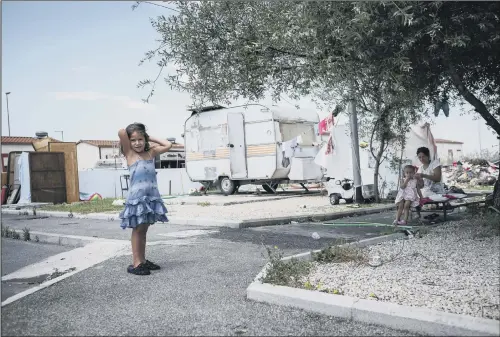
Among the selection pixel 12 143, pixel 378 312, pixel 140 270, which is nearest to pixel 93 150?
pixel 12 143

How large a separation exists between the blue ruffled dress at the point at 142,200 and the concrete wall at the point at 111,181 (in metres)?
18.5

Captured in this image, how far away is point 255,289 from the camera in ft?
13.9

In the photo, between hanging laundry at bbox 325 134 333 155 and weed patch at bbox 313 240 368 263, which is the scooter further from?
weed patch at bbox 313 240 368 263

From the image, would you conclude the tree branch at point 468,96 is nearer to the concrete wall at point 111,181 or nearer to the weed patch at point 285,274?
the weed patch at point 285,274

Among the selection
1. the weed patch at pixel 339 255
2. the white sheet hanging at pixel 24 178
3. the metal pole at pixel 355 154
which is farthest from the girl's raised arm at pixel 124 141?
the white sheet hanging at pixel 24 178

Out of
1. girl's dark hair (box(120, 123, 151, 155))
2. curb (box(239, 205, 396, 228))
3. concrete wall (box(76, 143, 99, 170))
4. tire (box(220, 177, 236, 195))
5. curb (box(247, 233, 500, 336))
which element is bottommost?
curb (box(247, 233, 500, 336))

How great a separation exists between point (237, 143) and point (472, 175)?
12216 millimetres

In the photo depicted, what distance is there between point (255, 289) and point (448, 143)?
51676mm

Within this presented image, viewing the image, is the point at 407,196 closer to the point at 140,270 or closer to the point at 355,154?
the point at 355,154

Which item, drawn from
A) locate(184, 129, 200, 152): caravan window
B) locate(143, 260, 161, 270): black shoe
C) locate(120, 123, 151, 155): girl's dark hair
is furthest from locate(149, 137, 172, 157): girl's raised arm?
locate(184, 129, 200, 152): caravan window

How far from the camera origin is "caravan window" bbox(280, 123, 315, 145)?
18031 millimetres

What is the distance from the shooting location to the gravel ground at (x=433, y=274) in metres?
3.75

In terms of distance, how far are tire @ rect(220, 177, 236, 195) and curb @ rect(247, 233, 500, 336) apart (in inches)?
587

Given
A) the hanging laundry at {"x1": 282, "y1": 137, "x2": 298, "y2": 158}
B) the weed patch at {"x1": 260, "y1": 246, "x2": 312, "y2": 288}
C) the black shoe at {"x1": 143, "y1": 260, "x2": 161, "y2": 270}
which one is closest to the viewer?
the weed patch at {"x1": 260, "y1": 246, "x2": 312, "y2": 288}
